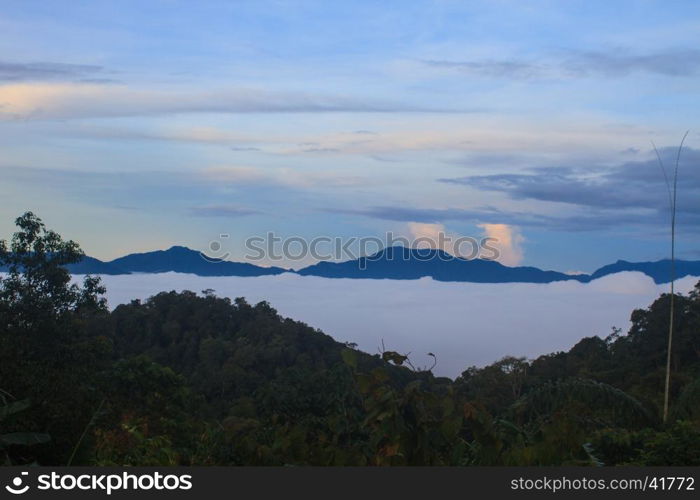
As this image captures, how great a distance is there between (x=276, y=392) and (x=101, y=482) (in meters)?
14.9

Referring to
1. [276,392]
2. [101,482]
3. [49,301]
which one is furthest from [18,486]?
[49,301]

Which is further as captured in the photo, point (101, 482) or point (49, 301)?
point (49, 301)

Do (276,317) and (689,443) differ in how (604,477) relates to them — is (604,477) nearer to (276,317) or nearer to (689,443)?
(689,443)

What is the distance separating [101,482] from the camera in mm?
4246

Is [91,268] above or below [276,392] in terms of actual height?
above

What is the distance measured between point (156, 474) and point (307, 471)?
82 centimetres

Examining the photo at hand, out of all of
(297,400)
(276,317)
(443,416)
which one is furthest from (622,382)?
(443,416)

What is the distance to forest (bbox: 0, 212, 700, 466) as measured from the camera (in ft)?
15.5

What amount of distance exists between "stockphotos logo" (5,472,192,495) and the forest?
60cm

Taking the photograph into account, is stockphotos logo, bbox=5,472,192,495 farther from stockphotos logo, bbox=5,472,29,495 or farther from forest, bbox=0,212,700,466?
forest, bbox=0,212,700,466

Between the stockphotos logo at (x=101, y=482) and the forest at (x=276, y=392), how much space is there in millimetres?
596

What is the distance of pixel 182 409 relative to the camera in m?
21.5

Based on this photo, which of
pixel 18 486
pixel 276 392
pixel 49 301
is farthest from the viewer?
pixel 49 301

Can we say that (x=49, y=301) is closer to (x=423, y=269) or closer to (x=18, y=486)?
(x=423, y=269)
